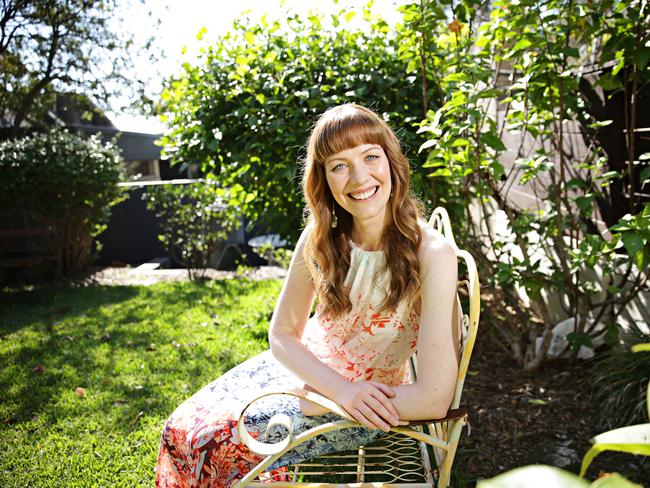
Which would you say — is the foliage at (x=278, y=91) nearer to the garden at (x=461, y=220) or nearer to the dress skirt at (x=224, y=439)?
the garden at (x=461, y=220)

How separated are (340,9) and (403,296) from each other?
298cm

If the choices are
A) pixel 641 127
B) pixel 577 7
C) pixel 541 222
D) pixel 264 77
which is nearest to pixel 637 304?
pixel 541 222

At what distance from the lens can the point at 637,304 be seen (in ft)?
10.6

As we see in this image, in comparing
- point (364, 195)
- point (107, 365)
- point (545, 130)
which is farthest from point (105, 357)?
point (545, 130)

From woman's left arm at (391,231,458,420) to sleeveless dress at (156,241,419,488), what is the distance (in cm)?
20

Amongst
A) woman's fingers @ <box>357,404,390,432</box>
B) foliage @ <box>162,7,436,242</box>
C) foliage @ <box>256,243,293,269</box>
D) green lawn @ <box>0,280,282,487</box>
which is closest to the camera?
woman's fingers @ <box>357,404,390,432</box>

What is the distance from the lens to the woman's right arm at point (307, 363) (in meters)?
1.46

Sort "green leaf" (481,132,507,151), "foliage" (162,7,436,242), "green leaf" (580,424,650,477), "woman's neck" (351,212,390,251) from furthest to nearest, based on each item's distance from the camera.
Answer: "foliage" (162,7,436,242) → "green leaf" (481,132,507,151) → "woman's neck" (351,212,390,251) → "green leaf" (580,424,650,477)

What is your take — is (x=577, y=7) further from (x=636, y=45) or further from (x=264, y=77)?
(x=264, y=77)

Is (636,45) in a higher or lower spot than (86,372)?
higher

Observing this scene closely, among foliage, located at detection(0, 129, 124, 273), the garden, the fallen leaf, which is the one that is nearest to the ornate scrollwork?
the garden

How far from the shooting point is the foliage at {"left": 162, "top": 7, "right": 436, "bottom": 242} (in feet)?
12.0

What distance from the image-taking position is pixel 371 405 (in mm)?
1460

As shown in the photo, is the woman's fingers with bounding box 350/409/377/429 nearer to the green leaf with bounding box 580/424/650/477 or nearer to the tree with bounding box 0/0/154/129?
the green leaf with bounding box 580/424/650/477
